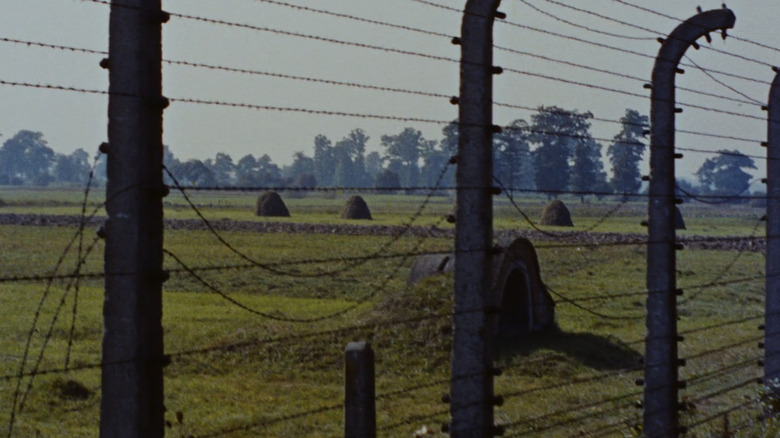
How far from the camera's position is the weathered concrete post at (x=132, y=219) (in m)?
3.82

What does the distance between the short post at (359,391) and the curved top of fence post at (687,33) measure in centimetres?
358

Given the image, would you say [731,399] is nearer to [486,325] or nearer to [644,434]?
[644,434]

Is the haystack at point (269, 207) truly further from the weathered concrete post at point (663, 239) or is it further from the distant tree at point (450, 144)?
the weathered concrete post at point (663, 239)

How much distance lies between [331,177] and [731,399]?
18671cm

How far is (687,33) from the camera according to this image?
6.88 m

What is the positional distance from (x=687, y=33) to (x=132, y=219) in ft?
14.3

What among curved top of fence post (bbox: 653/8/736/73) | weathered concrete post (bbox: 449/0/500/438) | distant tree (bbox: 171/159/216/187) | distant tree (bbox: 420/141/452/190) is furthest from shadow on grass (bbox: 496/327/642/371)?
distant tree (bbox: 420/141/452/190)

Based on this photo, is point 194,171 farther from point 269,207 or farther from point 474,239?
point 474,239

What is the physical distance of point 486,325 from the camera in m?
5.13

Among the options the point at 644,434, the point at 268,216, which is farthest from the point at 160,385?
the point at 268,216

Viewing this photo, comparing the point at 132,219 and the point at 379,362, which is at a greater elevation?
the point at 132,219

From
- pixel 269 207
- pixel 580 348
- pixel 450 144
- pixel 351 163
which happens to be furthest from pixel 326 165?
pixel 580 348

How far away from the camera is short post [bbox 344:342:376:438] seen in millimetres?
4133

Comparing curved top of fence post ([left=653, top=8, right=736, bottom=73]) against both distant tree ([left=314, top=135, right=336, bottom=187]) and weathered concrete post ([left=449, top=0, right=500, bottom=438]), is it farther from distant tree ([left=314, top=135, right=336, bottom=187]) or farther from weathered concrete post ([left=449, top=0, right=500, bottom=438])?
distant tree ([left=314, top=135, right=336, bottom=187])
